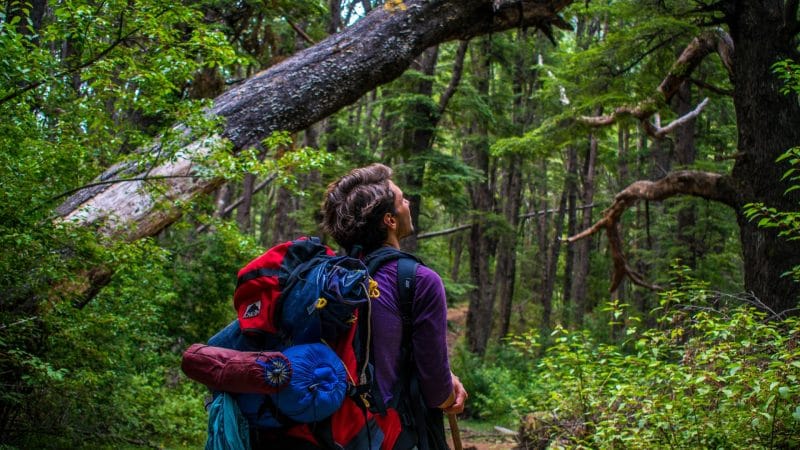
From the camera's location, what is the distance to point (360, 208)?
277 centimetres

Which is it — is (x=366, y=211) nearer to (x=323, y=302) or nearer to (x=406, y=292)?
(x=406, y=292)

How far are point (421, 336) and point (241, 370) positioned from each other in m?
0.72

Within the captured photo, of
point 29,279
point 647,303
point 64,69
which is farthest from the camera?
point 647,303

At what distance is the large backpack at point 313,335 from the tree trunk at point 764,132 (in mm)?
6392

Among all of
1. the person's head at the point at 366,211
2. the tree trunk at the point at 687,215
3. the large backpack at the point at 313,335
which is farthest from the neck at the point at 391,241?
the tree trunk at the point at 687,215

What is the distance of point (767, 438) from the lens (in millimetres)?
4457

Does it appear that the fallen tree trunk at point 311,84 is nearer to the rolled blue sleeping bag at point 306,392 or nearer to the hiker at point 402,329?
the hiker at point 402,329

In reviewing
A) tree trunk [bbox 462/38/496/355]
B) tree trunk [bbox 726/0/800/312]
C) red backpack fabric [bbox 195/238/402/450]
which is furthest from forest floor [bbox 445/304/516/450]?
red backpack fabric [bbox 195/238/402/450]

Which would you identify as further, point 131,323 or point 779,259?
point 779,259

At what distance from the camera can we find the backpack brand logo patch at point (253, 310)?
2.42 metres

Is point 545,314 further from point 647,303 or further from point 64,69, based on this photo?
point 64,69

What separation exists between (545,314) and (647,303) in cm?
409

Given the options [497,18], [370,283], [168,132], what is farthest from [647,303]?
[370,283]

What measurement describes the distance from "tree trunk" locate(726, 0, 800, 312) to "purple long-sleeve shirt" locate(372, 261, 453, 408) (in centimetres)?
613
